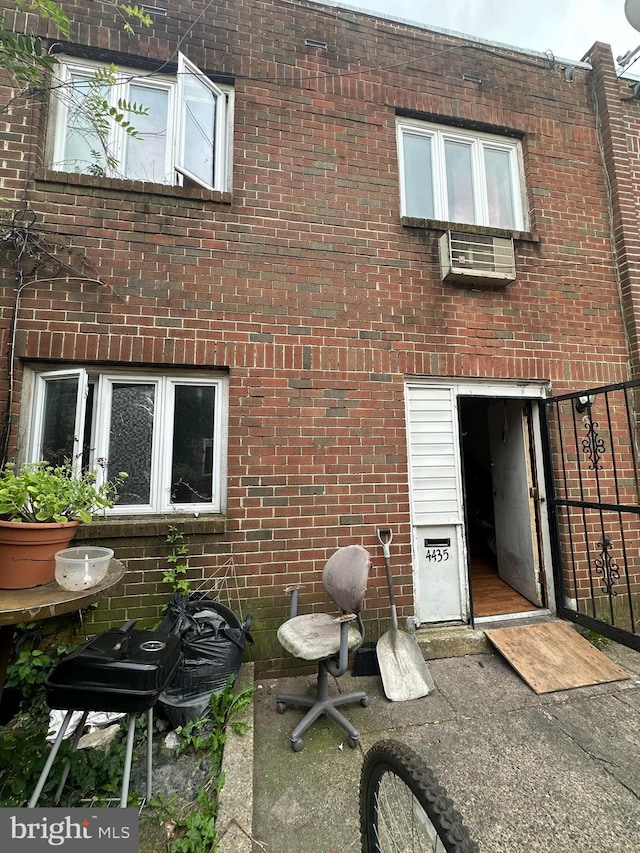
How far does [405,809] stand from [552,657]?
2593 millimetres

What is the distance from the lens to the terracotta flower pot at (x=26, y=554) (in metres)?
1.81

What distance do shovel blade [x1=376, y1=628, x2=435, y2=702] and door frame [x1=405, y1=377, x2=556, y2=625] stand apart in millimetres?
426

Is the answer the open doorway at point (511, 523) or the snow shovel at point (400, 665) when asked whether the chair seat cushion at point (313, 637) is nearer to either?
the snow shovel at point (400, 665)

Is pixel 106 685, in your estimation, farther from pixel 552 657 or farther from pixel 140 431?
pixel 552 657

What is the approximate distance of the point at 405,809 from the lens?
Result: 148 cm

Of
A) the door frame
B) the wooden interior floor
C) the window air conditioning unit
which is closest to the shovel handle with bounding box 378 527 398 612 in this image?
the door frame

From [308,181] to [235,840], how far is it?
15.8 feet

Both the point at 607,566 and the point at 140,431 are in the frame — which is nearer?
the point at 140,431

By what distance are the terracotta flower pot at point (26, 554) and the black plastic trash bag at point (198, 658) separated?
3.27 ft

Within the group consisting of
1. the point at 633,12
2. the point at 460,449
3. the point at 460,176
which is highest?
the point at 633,12

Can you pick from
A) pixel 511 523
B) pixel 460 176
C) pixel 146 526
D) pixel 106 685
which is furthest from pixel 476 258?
pixel 106 685

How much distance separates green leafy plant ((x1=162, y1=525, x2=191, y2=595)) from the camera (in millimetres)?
3164

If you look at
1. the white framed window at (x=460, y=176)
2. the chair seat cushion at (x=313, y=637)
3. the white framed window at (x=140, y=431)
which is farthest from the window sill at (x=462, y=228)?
the chair seat cushion at (x=313, y=637)

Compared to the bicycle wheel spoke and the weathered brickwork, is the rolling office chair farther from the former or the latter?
the bicycle wheel spoke
